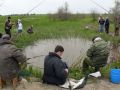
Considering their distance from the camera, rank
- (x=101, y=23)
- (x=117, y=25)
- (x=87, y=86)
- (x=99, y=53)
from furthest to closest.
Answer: (x=101, y=23)
(x=117, y=25)
(x=99, y=53)
(x=87, y=86)

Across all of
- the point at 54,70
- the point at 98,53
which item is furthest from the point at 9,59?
the point at 98,53

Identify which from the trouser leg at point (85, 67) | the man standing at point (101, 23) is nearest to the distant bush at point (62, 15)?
the man standing at point (101, 23)

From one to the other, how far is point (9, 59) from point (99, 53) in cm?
265

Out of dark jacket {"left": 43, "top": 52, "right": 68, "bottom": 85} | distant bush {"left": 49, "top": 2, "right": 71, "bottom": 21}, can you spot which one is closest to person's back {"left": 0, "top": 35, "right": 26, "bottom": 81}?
dark jacket {"left": 43, "top": 52, "right": 68, "bottom": 85}

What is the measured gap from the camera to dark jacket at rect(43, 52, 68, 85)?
7.09 m

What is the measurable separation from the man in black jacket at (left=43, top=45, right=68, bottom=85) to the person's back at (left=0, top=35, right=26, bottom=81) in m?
0.63

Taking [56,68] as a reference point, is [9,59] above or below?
above

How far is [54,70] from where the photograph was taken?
723 cm

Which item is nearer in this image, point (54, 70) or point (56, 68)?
point (56, 68)

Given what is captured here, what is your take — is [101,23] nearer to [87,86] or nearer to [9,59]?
[87,86]

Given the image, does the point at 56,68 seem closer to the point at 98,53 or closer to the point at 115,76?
the point at 115,76

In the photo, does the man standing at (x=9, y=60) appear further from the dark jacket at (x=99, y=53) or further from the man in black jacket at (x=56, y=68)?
the dark jacket at (x=99, y=53)

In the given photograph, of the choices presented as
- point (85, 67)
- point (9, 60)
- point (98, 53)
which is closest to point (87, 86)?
point (98, 53)

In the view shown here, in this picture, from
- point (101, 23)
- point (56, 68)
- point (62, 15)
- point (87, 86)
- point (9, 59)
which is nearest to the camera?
point (9, 59)
